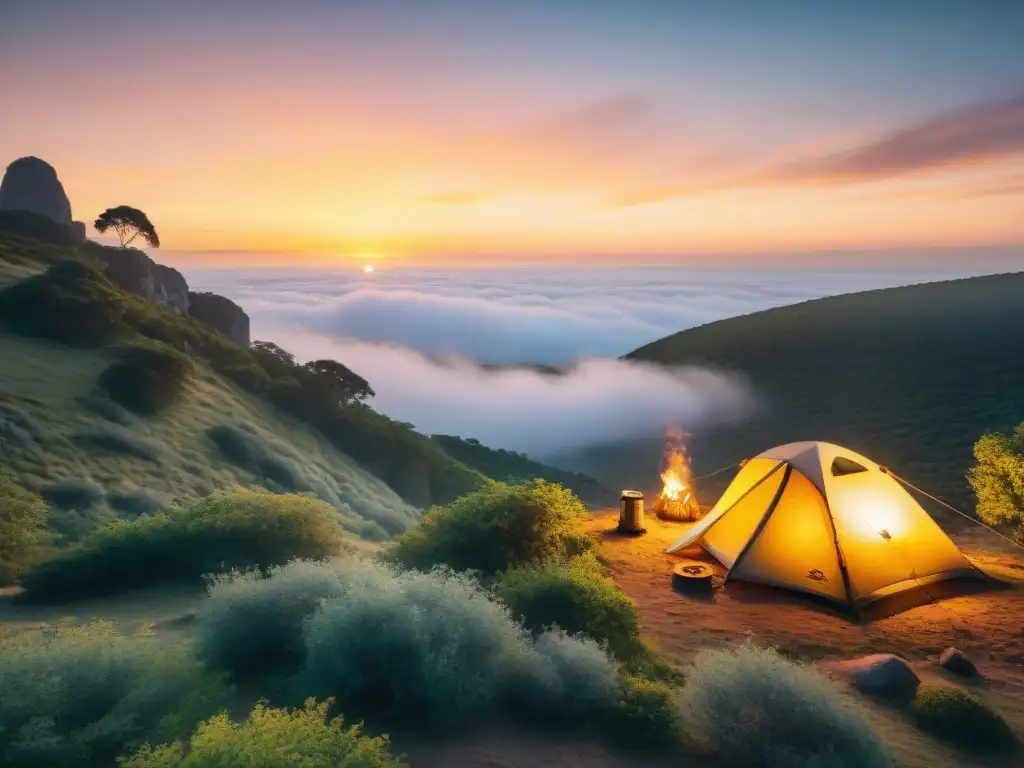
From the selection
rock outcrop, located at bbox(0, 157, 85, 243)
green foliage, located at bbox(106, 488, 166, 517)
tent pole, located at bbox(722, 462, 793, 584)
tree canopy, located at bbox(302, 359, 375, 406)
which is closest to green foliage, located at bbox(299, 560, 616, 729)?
tent pole, located at bbox(722, 462, 793, 584)

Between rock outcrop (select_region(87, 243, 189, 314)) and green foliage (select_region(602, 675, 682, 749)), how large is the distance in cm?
5246

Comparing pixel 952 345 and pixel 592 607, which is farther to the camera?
pixel 952 345

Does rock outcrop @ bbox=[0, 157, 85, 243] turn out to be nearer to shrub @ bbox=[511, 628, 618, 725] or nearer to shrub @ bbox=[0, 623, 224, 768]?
shrub @ bbox=[0, 623, 224, 768]

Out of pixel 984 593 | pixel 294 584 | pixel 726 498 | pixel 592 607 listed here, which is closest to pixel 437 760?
pixel 294 584

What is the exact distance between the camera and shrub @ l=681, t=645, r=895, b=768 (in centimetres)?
594

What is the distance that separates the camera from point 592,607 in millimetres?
8820

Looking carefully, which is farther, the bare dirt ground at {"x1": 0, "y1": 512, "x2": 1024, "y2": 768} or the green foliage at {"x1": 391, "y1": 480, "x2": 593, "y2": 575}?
the green foliage at {"x1": 391, "y1": 480, "x2": 593, "y2": 575}

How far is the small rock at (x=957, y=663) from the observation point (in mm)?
9234

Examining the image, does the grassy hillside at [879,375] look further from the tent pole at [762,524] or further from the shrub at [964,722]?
the shrub at [964,722]

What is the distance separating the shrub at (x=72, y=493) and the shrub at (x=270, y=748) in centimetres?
1216

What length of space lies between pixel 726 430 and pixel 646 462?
24.0 ft

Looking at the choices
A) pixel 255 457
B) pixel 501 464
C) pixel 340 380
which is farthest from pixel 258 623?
pixel 501 464

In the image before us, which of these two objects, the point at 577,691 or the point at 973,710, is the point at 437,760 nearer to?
the point at 577,691

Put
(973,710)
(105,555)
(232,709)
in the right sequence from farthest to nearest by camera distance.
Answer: (105,555) < (973,710) < (232,709)
